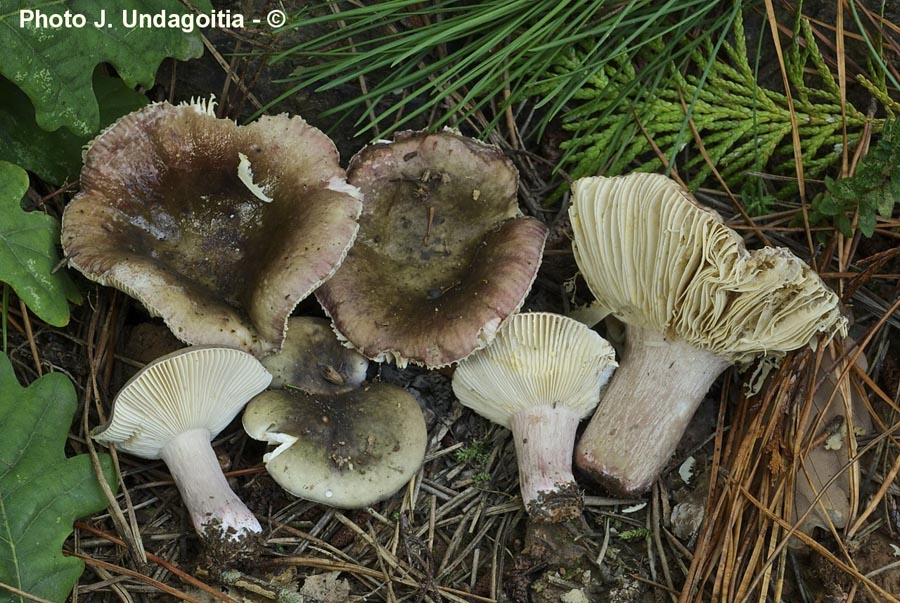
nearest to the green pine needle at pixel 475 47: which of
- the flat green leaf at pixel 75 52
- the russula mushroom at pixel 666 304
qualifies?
the flat green leaf at pixel 75 52

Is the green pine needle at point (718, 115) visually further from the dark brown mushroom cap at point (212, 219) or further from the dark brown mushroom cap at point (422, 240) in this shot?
the dark brown mushroom cap at point (212, 219)

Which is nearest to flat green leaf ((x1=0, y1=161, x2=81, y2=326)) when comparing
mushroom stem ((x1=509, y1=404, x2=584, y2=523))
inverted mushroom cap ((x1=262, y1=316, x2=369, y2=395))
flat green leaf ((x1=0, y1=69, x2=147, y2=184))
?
flat green leaf ((x1=0, y1=69, x2=147, y2=184))

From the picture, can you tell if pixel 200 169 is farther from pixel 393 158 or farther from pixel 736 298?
pixel 736 298

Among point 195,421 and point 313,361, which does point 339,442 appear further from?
point 195,421

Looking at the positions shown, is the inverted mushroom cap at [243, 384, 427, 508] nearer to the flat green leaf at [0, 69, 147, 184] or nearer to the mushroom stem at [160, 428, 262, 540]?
the mushroom stem at [160, 428, 262, 540]

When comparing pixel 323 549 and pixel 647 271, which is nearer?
pixel 647 271

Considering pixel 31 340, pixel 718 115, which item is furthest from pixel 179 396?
pixel 718 115

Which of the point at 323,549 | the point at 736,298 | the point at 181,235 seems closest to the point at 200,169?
A: the point at 181,235

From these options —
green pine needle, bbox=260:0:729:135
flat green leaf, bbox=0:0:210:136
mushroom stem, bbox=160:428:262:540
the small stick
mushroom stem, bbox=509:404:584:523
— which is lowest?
mushroom stem, bbox=509:404:584:523

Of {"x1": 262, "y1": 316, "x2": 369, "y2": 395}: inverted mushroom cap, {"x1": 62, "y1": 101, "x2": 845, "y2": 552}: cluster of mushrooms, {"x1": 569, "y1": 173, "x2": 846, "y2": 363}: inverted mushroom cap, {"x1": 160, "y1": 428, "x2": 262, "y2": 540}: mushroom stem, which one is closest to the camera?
{"x1": 569, "y1": 173, "x2": 846, "y2": 363}: inverted mushroom cap
